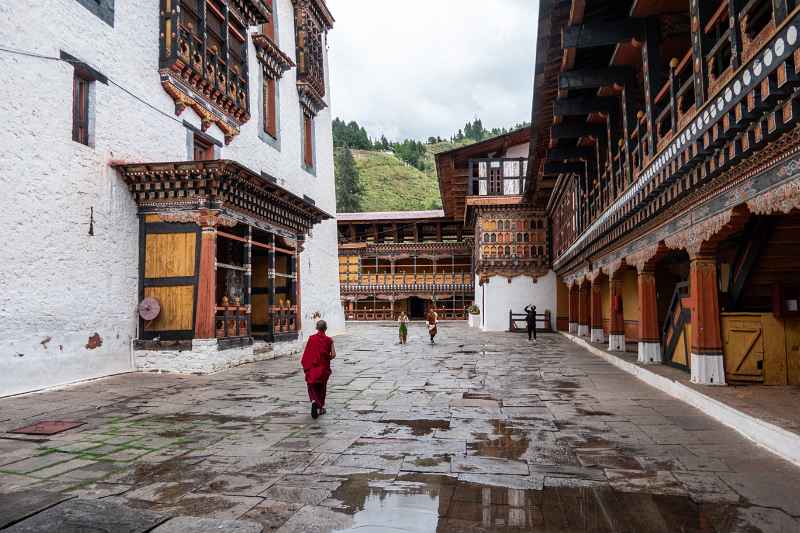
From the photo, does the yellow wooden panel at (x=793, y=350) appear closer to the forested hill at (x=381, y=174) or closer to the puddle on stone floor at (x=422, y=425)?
the puddle on stone floor at (x=422, y=425)

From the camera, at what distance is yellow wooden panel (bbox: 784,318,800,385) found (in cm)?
747

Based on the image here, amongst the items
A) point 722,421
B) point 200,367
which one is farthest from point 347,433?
point 200,367

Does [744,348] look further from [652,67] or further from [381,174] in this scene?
[381,174]

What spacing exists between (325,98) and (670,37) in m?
18.3

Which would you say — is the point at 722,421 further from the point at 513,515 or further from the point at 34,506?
the point at 34,506

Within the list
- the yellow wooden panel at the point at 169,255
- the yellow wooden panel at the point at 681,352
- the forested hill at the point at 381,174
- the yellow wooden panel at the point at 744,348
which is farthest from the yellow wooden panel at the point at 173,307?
the forested hill at the point at 381,174

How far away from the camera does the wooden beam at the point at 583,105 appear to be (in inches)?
438

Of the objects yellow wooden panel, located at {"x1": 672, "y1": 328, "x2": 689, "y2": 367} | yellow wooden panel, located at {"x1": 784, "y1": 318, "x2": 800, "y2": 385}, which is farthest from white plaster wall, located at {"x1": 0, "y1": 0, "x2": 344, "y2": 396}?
yellow wooden panel, located at {"x1": 784, "y1": 318, "x2": 800, "y2": 385}

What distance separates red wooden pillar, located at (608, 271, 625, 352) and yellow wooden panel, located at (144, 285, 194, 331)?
30.8 feet

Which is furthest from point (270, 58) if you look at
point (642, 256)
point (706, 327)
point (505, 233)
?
point (706, 327)

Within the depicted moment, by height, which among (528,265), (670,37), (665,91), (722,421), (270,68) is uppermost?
(270,68)

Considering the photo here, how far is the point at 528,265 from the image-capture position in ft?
84.7

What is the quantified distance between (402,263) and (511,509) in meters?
35.6

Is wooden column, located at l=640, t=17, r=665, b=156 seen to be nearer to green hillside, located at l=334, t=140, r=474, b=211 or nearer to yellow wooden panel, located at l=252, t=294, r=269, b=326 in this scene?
yellow wooden panel, located at l=252, t=294, r=269, b=326
